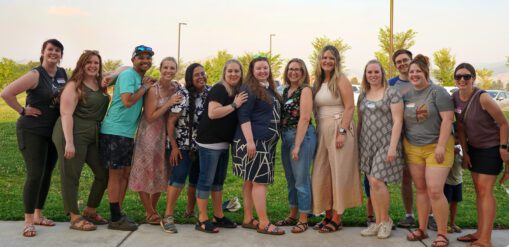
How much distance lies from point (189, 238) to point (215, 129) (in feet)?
3.79

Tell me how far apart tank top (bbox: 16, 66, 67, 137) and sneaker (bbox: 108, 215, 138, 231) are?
3.83 ft

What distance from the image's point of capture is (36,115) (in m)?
5.23

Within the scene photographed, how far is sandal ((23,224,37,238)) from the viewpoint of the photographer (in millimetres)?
5055

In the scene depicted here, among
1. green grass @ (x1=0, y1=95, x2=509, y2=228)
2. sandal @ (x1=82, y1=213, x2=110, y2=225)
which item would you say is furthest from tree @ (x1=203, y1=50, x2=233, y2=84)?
sandal @ (x1=82, y1=213, x2=110, y2=225)

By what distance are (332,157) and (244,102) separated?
3.75ft

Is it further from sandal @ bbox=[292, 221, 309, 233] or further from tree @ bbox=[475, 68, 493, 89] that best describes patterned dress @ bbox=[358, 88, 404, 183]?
tree @ bbox=[475, 68, 493, 89]

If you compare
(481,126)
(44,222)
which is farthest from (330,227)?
(44,222)

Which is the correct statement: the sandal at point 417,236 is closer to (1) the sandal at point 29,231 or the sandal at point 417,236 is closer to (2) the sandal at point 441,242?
(2) the sandal at point 441,242

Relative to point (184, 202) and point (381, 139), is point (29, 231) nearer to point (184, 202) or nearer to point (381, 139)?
point (184, 202)

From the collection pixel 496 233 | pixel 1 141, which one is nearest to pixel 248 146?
pixel 496 233

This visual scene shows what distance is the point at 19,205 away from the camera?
645 centimetres

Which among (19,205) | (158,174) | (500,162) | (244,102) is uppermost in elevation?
(244,102)

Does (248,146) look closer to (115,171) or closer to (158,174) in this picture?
(158,174)

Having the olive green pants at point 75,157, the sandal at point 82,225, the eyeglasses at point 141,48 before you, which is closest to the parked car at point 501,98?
the eyeglasses at point 141,48
